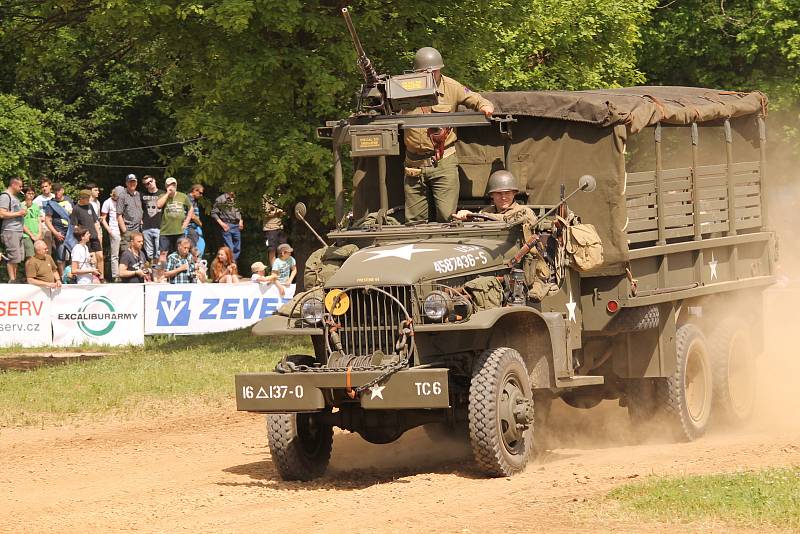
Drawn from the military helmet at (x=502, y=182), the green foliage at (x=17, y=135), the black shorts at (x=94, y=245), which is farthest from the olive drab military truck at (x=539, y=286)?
the green foliage at (x=17, y=135)

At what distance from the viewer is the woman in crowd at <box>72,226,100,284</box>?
25438 millimetres

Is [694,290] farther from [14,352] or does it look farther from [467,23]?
[14,352]

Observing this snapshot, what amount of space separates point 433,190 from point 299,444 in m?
2.66

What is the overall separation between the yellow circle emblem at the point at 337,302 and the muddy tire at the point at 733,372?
489 centimetres

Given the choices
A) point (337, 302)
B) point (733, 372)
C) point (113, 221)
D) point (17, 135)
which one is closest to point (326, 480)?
point (337, 302)

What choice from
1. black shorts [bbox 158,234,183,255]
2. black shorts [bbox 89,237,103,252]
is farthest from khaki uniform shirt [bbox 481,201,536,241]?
black shorts [bbox 89,237,103,252]

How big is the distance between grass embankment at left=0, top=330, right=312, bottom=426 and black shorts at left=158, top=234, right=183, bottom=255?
3.36m

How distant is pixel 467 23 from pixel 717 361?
8941mm

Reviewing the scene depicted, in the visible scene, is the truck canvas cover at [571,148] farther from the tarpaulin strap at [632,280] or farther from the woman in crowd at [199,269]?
the woman in crowd at [199,269]

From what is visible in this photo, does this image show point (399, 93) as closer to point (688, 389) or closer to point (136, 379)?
point (688, 389)

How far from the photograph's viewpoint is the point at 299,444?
39.7 feet

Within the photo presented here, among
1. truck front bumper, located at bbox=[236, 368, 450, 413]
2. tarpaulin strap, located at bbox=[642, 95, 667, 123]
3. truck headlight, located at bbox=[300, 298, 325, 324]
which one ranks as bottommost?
truck front bumper, located at bbox=[236, 368, 450, 413]

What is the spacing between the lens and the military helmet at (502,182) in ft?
43.0

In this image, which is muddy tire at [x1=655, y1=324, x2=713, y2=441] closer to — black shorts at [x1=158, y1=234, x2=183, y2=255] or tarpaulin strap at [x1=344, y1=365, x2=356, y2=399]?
tarpaulin strap at [x1=344, y1=365, x2=356, y2=399]
